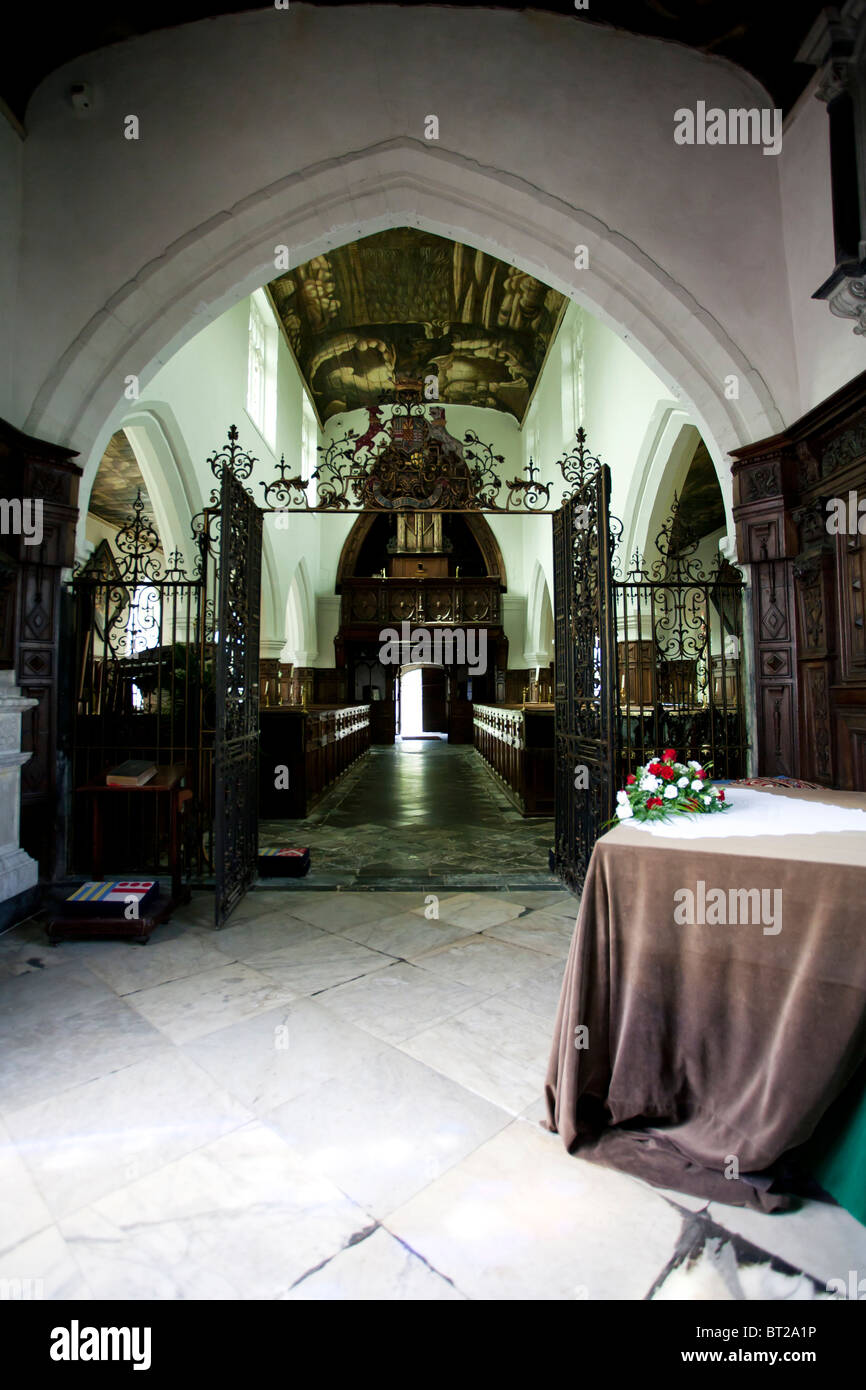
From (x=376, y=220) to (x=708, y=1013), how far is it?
195 inches

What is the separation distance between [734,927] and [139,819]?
3.94 m

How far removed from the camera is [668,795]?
78.3 inches

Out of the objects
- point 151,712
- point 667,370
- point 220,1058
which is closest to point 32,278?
point 151,712

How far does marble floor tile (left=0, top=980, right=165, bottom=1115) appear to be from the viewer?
1952 millimetres

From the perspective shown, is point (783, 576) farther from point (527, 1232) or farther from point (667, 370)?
point (527, 1232)

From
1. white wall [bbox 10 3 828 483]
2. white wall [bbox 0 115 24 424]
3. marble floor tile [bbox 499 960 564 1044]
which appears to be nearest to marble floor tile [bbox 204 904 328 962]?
marble floor tile [bbox 499 960 564 1044]

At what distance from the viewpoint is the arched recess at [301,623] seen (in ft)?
47.5

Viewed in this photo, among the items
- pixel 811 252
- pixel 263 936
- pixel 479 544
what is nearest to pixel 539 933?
pixel 263 936

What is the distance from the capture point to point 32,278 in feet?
13.0

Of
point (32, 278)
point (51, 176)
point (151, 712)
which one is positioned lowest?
point (151, 712)

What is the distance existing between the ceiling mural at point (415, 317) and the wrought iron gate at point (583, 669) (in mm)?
5548

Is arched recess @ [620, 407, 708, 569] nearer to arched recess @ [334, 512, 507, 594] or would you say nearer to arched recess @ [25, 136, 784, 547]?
arched recess @ [25, 136, 784, 547]

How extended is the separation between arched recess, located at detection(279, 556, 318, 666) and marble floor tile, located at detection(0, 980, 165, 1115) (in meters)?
12.3

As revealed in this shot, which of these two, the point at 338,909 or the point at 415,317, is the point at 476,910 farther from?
the point at 415,317
